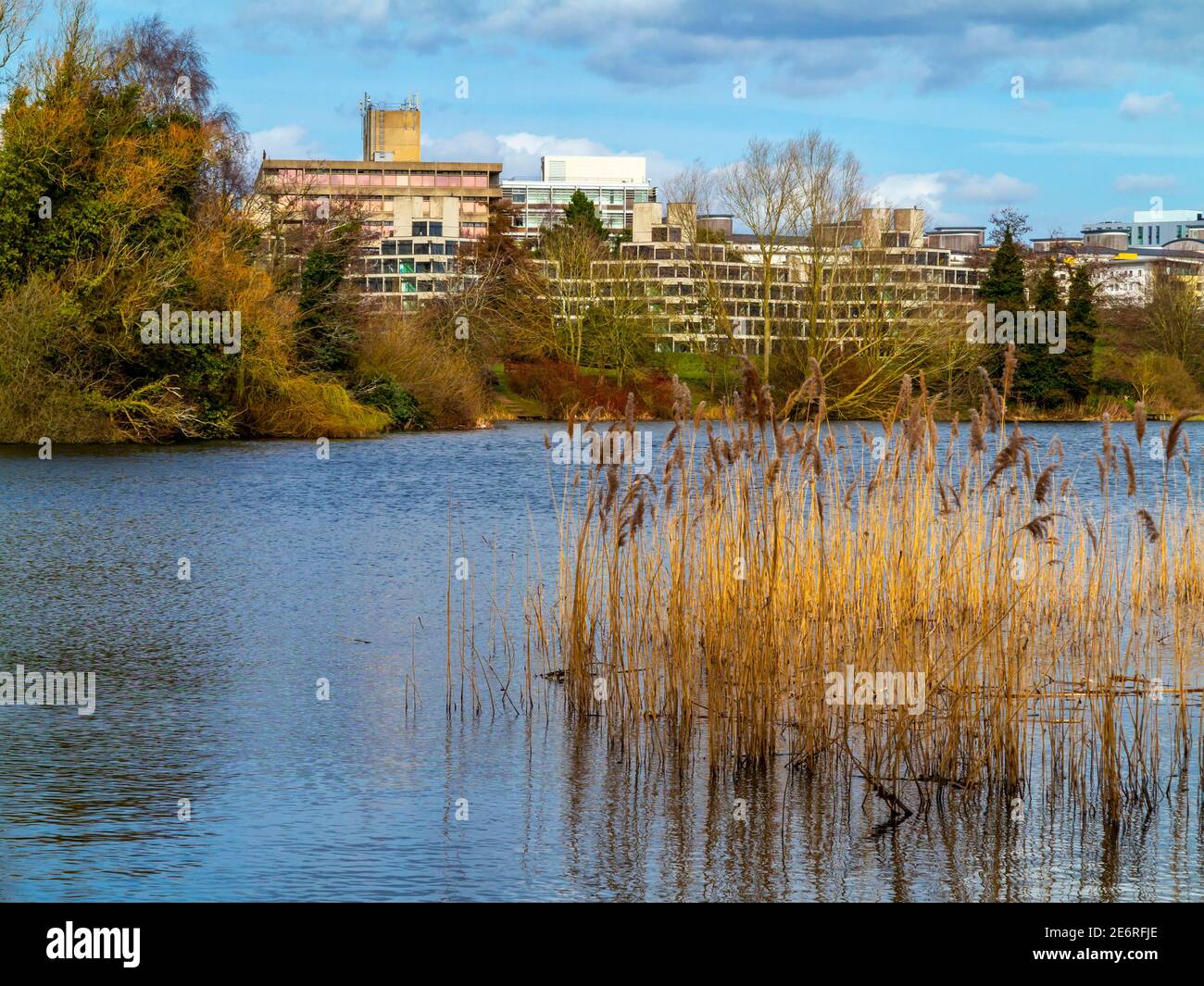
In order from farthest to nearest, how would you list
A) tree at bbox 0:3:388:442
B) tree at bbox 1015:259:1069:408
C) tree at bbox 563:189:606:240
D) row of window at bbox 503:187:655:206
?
row of window at bbox 503:187:655:206 < tree at bbox 563:189:606:240 < tree at bbox 1015:259:1069:408 < tree at bbox 0:3:388:442

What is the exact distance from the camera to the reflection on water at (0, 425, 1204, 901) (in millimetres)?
6336

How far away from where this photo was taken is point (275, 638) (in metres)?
11.8

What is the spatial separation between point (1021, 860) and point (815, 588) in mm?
2919

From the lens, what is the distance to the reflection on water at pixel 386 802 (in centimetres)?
634

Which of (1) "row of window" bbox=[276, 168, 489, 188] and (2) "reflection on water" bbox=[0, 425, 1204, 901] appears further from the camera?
(1) "row of window" bbox=[276, 168, 489, 188]

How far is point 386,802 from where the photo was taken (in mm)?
7418

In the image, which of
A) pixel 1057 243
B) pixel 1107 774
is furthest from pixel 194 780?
pixel 1057 243

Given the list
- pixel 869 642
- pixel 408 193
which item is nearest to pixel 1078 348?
pixel 869 642

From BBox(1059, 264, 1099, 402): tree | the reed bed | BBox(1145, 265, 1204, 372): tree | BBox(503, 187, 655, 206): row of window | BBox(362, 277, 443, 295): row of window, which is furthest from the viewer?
BBox(503, 187, 655, 206): row of window

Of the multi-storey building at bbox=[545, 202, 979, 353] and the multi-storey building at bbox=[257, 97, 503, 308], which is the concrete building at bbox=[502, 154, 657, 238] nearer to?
the multi-storey building at bbox=[257, 97, 503, 308]

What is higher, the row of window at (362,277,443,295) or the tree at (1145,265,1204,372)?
the row of window at (362,277,443,295)

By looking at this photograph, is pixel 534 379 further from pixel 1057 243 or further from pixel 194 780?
pixel 194 780

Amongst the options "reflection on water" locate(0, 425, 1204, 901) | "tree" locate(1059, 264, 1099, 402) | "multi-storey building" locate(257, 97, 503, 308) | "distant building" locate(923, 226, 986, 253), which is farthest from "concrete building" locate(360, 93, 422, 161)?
"reflection on water" locate(0, 425, 1204, 901)

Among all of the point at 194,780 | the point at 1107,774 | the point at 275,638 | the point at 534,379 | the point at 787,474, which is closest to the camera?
the point at 1107,774
